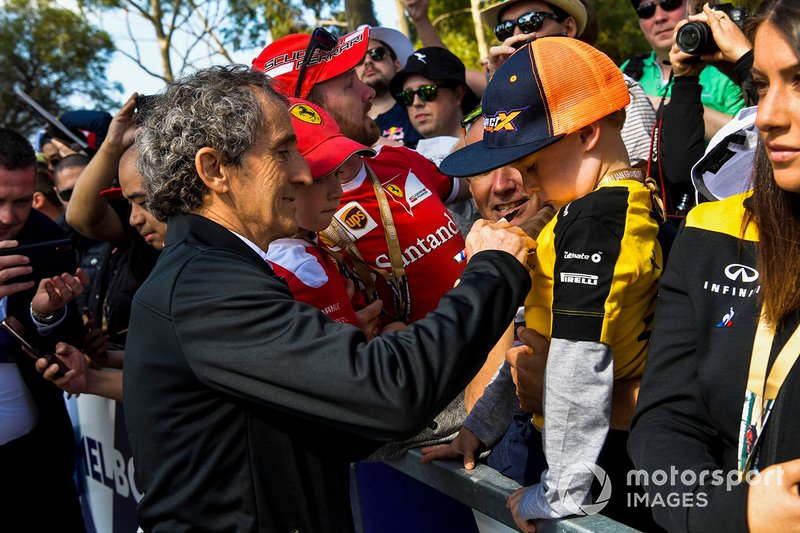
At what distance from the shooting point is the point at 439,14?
21.8 meters

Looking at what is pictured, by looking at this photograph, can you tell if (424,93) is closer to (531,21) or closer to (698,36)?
(531,21)

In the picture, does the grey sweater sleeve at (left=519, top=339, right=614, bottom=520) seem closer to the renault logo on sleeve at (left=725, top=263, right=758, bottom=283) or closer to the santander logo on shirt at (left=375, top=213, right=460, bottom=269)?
the renault logo on sleeve at (left=725, top=263, right=758, bottom=283)

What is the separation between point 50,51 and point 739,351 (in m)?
41.6

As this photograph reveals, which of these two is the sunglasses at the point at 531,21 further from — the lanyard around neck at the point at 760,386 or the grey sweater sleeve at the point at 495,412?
the lanyard around neck at the point at 760,386

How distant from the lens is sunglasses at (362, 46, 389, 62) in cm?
583

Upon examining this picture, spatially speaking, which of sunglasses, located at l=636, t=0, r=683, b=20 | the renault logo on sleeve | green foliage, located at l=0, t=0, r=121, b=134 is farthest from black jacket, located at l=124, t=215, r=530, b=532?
green foliage, located at l=0, t=0, r=121, b=134

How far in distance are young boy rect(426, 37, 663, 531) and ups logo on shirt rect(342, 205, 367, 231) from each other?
3.21ft

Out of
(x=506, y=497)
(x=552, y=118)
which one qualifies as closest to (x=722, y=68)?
(x=552, y=118)

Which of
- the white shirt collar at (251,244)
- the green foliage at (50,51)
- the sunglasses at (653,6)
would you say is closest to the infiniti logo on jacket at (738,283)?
the white shirt collar at (251,244)

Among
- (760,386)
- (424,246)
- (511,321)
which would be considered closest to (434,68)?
(424,246)

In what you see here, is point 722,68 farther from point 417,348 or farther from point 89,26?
point 89,26

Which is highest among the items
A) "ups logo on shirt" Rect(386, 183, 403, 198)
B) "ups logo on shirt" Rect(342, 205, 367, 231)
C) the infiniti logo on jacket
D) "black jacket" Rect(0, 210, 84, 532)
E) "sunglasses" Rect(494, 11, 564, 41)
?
"sunglasses" Rect(494, 11, 564, 41)

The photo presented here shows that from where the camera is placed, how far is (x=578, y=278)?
193 centimetres

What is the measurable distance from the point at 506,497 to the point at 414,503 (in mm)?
763
